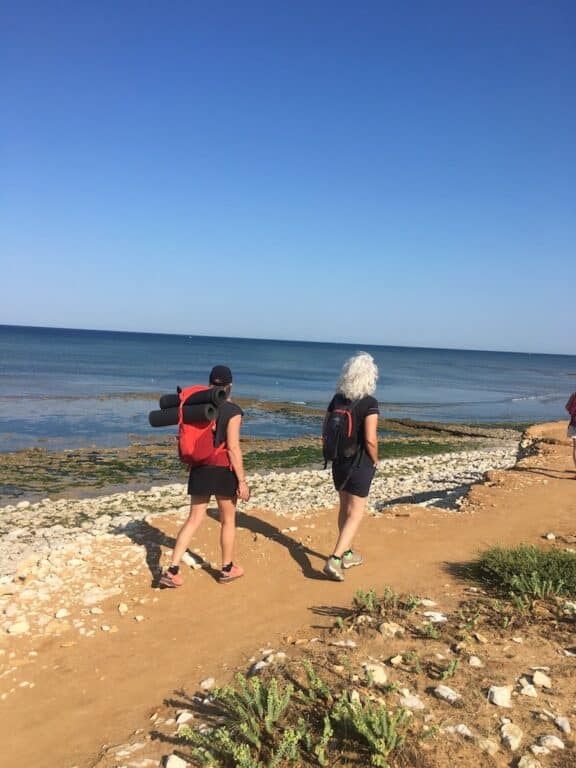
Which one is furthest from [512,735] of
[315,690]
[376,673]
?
[315,690]

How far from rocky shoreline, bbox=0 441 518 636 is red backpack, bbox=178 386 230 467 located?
1678 mm

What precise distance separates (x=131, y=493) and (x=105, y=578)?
9.44 metres

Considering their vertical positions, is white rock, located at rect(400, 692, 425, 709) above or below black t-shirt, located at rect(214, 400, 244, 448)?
below

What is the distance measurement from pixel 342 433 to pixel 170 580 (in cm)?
228

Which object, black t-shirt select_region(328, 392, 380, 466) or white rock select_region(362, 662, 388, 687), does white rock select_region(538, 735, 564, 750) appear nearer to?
white rock select_region(362, 662, 388, 687)

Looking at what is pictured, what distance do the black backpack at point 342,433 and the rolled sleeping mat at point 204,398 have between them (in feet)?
3.65

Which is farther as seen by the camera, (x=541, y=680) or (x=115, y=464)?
(x=115, y=464)

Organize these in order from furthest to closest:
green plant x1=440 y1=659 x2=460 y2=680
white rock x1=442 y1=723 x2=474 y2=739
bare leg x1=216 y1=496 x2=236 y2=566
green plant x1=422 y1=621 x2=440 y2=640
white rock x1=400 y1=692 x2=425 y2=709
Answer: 1. bare leg x1=216 y1=496 x2=236 y2=566
2. green plant x1=422 y1=621 x2=440 y2=640
3. green plant x1=440 y1=659 x2=460 y2=680
4. white rock x1=400 y1=692 x2=425 y2=709
5. white rock x1=442 y1=723 x2=474 y2=739

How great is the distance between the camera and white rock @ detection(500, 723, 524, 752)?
10.3ft

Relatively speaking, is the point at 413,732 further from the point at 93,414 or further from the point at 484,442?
the point at 93,414

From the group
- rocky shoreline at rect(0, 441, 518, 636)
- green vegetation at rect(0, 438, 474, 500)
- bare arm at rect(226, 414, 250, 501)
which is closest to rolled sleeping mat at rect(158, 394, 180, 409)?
bare arm at rect(226, 414, 250, 501)

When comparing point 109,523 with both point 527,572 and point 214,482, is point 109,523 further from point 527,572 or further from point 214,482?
point 527,572

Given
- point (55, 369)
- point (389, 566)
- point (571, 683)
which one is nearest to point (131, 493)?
point (389, 566)

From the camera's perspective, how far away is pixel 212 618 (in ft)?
17.7
